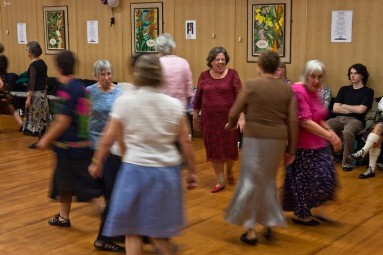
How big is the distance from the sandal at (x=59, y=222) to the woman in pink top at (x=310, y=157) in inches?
72.1

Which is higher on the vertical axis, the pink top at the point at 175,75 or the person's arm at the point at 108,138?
the pink top at the point at 175,75

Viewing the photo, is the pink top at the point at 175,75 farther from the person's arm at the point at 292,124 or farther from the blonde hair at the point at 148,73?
the blonde hair at the point at 148,73

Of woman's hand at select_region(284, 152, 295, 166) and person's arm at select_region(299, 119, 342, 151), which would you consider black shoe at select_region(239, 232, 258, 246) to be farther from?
person's arm at select_region(299, 119, 342, 151)

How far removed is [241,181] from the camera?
4035 millimetres

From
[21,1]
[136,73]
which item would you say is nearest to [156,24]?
[21,1]

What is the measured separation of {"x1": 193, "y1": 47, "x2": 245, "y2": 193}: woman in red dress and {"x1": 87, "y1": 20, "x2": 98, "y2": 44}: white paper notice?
15.9ft

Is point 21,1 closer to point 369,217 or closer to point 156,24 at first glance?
point 156,24

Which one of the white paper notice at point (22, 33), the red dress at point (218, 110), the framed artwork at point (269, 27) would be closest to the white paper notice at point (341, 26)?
the framed artwork at point (269, 27)

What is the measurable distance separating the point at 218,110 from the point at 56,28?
19.4 ft

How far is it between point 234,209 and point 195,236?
468mm

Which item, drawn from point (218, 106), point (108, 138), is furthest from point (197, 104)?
point (108, 138)

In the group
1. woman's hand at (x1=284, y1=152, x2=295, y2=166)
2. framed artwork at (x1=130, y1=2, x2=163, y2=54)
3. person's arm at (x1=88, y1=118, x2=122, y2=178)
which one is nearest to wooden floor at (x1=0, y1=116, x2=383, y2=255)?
woman's hand at (x1=284, y1=152, x2=295, y2=166)

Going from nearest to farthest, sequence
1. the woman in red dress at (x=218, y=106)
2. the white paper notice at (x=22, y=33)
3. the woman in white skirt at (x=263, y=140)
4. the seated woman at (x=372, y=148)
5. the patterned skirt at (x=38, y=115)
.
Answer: the woman in white skirt at (x=263, y=140), the woman in red dress at (x=218, y=106), the seated woman at (x=372, y=148), the patterned skirt at (x=38, y=115), the white paper notice at (x=22, y=33)

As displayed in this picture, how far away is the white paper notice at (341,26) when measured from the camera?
23.9 feet
